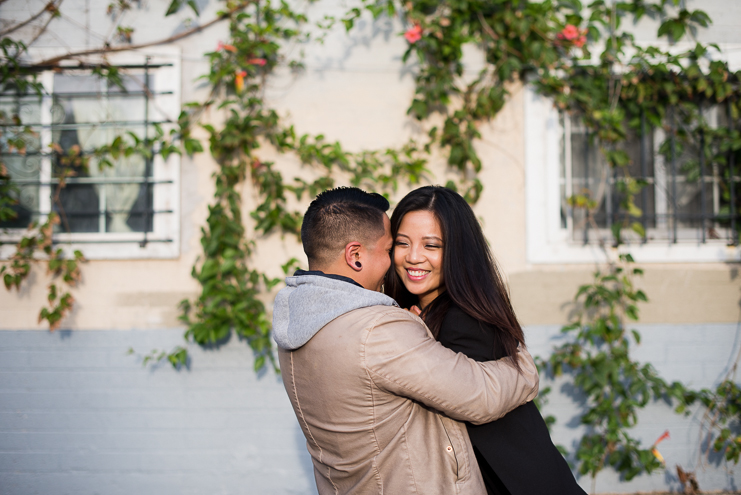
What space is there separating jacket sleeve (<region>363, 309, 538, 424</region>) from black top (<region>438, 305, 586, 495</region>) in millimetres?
140

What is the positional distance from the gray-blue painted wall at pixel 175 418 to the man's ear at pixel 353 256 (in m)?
2.09

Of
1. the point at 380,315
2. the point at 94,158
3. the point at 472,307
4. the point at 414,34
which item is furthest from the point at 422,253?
the point at 94,158

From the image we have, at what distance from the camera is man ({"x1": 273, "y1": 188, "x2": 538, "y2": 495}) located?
132cm

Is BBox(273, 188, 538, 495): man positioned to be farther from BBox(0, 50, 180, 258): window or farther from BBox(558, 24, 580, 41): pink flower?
BBox(558, 24, 580, 41): pink flower

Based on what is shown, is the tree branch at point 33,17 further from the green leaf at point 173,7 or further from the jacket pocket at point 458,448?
the jacket pocket at point 458,448

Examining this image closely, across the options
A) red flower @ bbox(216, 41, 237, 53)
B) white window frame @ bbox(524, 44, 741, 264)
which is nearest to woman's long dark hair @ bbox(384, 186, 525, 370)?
A: white window frame @ bbox(524, 44, 741, 264)

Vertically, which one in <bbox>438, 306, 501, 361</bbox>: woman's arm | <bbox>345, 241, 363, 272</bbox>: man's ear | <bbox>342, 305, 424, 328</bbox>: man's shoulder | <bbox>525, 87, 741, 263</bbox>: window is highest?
<bbox>525, 87, 741, 263</bbox>: window

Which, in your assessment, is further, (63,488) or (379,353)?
(63,488)

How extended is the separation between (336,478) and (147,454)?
238 centimetres

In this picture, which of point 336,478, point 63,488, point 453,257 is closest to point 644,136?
point 453,257

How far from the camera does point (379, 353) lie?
51.7 inches

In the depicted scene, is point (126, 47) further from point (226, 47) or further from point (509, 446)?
point (509, 446)

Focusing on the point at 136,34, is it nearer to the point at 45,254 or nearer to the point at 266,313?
the point at 45,254

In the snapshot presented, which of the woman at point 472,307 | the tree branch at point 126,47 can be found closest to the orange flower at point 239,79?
the tree branch at point 126,47
